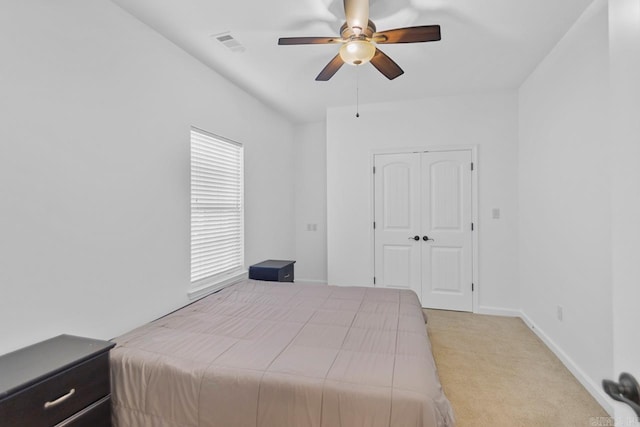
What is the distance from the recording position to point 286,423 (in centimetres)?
136

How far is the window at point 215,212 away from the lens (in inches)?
115

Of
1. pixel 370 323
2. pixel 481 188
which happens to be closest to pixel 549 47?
pixel 481 188

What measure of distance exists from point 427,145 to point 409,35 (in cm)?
226

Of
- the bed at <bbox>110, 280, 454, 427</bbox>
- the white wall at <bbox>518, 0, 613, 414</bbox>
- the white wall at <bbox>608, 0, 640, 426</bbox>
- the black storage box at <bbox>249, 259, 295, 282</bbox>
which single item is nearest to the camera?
the white wall at <bbox>608, 0, 640, 426</bbox>

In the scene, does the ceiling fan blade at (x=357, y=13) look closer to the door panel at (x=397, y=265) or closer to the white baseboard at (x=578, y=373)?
the white baseboard at (x=578, y=373)

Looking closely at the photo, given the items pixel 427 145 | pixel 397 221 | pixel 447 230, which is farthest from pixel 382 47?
pixel 447 230

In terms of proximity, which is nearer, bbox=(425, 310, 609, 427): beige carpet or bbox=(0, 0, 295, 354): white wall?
bbox=(0, 0, 295, 354): white wall

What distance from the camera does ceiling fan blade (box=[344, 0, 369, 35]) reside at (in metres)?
1.82

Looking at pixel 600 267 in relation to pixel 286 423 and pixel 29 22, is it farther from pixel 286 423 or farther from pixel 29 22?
pixel 29 22

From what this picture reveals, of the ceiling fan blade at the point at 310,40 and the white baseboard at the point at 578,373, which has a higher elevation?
the ceiling fan blade at the point at 310,40

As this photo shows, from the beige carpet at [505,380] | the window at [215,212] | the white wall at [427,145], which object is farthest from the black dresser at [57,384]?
the white wall at [427,145]

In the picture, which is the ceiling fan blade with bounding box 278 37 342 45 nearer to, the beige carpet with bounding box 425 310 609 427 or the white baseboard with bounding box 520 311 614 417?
the beige carpet with bounding box 425 310 609 427

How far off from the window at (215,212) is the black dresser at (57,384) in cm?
122

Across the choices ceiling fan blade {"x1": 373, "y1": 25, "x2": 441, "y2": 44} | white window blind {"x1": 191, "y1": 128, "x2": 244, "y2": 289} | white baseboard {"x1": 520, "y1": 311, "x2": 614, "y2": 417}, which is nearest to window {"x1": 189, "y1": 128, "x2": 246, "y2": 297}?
white window blind {"x1": 191, "y1": 128, "x2": 244, "y2": 289}
